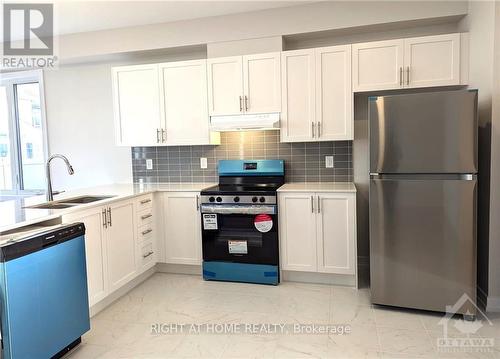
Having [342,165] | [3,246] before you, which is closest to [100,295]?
[3,246]

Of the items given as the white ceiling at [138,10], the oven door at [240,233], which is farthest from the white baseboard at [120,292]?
the white ceiling at [138,10]

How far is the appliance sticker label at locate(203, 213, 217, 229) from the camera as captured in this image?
136 inches

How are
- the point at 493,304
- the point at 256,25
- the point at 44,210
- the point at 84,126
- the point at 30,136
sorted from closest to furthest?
1. the point at 44,210
2. the point at 493,304
3. the point at 256,25
4. the point at 84,126
5. the point at 30,136

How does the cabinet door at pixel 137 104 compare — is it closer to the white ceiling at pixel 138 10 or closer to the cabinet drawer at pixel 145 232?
the white ceiling at pixel 138 10

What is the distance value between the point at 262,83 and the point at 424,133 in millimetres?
1578

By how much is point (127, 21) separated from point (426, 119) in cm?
303

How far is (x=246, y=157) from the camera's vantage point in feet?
13.0

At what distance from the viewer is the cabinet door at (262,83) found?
346 centimetres

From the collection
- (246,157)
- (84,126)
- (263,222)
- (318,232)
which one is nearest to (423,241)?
(318,232)

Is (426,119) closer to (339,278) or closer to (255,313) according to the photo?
(339,278)

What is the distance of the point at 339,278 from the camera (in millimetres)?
3375

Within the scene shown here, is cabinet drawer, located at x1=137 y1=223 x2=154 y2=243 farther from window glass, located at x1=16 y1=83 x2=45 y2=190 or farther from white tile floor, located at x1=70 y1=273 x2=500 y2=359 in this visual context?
window glass, located at x1=16 y1=83 x2=45 y2=190

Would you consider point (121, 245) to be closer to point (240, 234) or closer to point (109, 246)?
point (109, 246)

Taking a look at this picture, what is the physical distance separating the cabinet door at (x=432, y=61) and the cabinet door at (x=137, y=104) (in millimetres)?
2457
